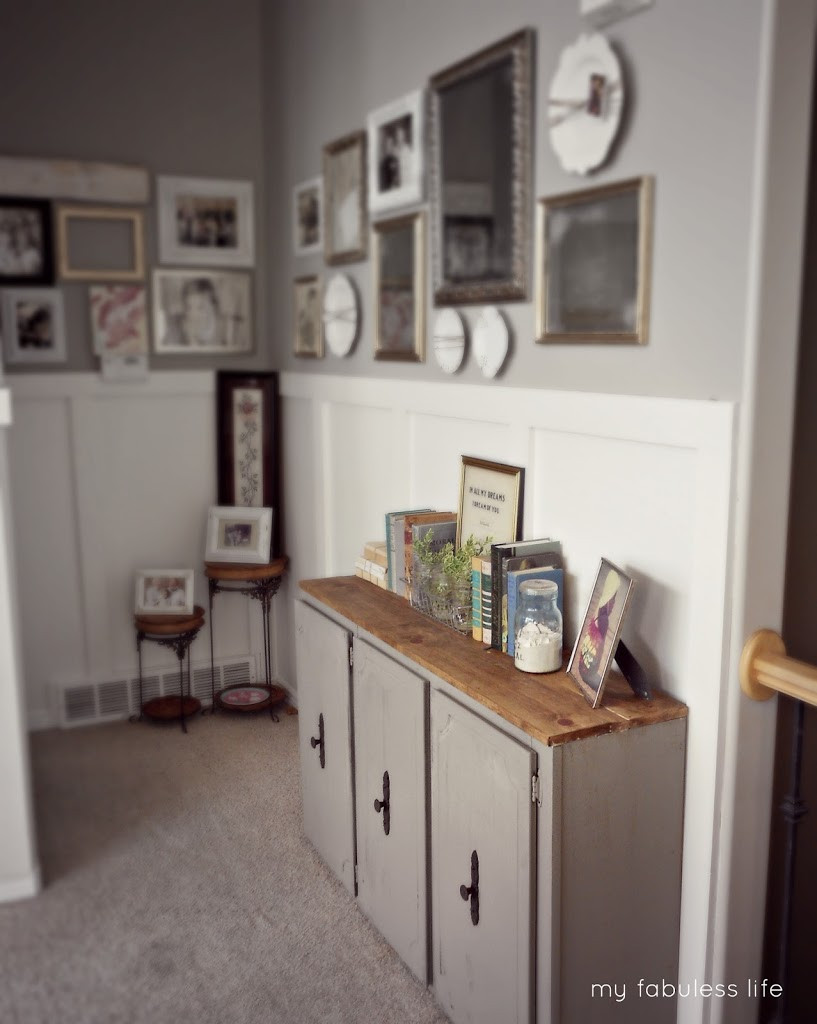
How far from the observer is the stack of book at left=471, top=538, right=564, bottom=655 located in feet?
7.33

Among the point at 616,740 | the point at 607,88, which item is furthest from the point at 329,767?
the point at 607,88

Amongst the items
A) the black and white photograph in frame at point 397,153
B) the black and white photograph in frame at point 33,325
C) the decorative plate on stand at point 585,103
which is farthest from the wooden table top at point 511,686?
the black and white photograph in frame at point 33,325

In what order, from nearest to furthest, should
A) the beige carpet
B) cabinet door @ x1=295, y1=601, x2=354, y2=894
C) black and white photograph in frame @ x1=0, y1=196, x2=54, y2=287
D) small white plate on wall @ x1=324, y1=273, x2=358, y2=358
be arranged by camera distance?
1. the beige carpet
2. cabinet door @ x1=295, y1=601, x2=354, y2=894
3. small white plate on wall @ x1=324, y1=273, x2=358, y2=358
4. black and white photograph in frame @ x1=0, y1=196, x2=54, y2=287

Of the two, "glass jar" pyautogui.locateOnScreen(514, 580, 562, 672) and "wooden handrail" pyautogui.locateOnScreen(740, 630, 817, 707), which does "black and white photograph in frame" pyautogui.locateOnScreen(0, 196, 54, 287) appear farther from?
"wooden handrail" pyautogui.locateOnScreen(740, 630, 817, 707)

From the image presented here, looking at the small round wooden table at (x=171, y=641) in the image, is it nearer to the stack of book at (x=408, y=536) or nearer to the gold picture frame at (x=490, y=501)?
the stack of book at (x=408, y=536)

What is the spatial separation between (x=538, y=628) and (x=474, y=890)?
23.0 inches

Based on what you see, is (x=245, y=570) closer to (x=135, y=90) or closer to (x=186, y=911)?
(x=186, y=911)

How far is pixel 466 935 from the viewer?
2145mm

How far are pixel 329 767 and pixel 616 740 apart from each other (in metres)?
1.21

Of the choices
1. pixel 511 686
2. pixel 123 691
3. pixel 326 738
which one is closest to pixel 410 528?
pixel 326 738

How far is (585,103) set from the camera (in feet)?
6.91

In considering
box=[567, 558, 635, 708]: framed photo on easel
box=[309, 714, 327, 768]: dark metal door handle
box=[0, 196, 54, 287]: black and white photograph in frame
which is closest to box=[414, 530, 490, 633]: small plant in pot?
box=[567, 558, 635, 708]: framed photo on easel

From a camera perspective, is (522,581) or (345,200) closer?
(522,581)

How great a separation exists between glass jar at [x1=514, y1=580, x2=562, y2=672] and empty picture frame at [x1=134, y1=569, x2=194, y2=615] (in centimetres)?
218
